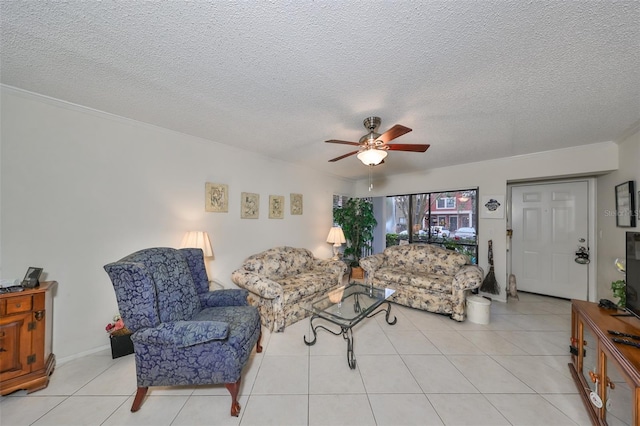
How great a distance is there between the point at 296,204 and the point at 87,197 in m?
2.71

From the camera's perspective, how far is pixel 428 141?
286 centimetres

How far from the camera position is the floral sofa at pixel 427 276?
2887 millimetres

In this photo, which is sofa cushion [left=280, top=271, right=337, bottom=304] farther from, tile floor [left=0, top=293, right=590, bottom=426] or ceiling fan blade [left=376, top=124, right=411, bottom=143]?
ceiling fan blade [left=376, top=124, right=411, bottom=143]

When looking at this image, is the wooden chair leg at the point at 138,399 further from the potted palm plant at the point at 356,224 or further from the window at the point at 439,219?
the window at the point at 439,219

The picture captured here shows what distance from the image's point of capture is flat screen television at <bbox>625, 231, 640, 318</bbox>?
1521mm

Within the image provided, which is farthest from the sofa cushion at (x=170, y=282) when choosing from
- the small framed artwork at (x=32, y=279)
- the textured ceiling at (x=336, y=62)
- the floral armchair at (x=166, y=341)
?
the textured ceiling at (x=336, y=62)

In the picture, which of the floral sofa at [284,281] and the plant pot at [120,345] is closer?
the plant pot at [120,345]

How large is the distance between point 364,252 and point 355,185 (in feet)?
5.52

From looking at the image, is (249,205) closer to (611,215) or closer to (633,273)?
(633,273)

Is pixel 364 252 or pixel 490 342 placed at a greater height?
pixel 364 252

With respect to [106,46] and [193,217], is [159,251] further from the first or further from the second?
[106,46]

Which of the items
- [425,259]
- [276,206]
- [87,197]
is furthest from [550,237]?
[87,197]

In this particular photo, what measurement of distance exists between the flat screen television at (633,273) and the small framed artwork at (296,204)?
147 inches

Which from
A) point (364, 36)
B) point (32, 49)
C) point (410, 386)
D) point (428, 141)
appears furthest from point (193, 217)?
point (428, 141)
